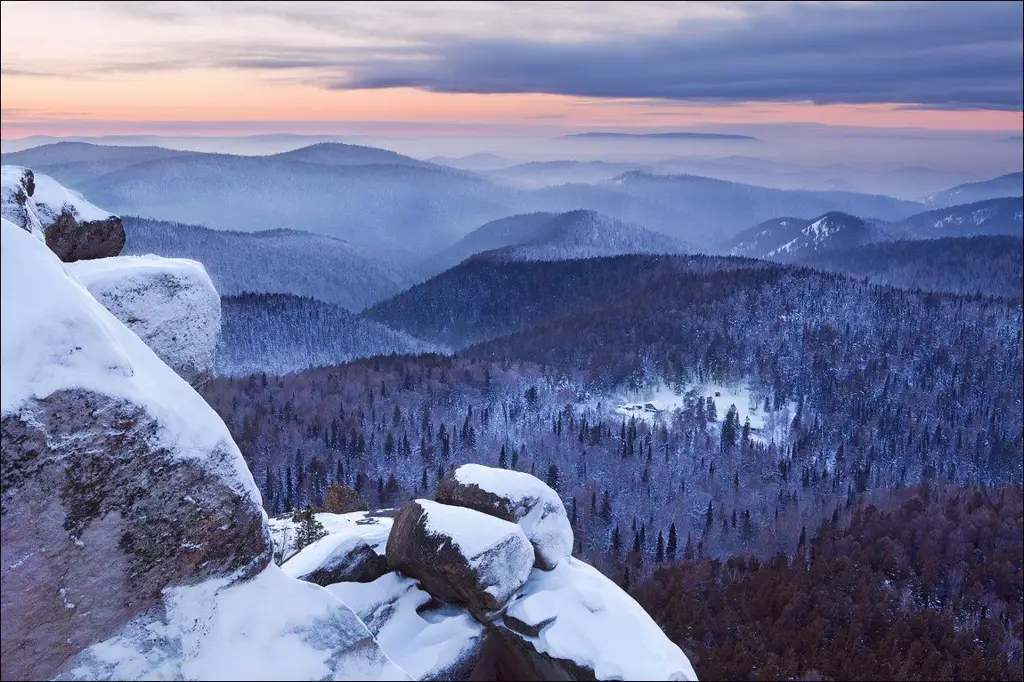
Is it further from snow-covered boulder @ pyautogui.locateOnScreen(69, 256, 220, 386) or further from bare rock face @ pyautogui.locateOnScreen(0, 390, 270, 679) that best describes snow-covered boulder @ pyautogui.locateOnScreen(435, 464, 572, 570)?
bare rock face @ pyautogui.locateOnScreen(0, 390, 270, 679)

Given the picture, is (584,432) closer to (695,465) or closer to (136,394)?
(695,465)

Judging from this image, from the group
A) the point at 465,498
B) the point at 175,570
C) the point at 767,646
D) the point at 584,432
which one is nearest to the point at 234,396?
the point at 584,432

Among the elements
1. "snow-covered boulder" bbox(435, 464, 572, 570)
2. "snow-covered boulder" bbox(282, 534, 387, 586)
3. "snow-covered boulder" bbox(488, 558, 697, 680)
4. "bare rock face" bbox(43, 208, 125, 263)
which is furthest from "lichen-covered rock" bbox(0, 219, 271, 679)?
"snow-covered boulder" bbox(435, 464, 572, 570)

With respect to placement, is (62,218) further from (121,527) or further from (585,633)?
(585,633)

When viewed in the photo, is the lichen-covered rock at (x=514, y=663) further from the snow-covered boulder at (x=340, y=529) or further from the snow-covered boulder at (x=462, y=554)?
the snow-covered boulder at (x=340, y=529)

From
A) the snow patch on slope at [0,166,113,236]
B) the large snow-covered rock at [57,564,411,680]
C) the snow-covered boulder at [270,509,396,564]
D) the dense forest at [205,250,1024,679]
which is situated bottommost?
the dense forest at [205,250,1024,679]

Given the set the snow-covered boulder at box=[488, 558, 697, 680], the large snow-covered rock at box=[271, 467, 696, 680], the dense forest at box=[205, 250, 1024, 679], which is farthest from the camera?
the dense forest at box=[205, 250, 1024, 679]

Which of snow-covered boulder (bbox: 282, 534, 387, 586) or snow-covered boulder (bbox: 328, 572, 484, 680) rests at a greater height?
snow-covered boulder (bbox: 282, 534, 387, 586)

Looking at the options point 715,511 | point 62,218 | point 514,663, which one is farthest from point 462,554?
point 715,511
